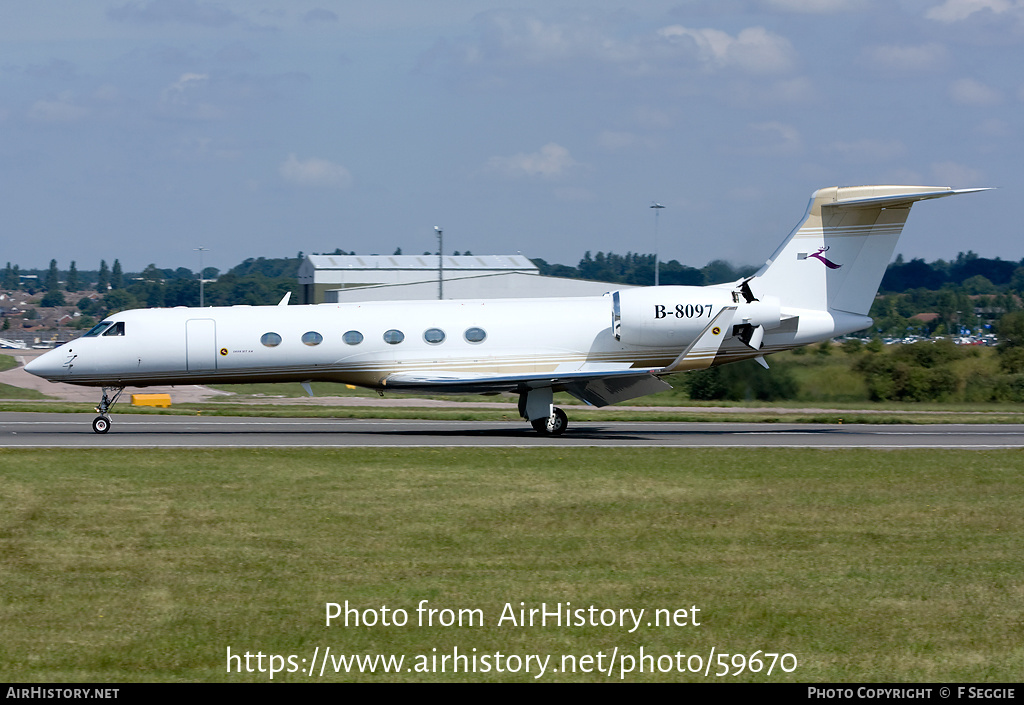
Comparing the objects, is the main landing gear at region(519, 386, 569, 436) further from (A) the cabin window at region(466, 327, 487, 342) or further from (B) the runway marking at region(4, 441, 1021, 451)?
(B) the runway marking at region(4, 441, 1021, 451)

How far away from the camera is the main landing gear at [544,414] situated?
2584 cm

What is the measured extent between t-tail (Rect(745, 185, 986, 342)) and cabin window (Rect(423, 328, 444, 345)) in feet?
25.7

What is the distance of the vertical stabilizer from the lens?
2694 cm

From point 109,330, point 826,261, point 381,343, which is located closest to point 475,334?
point 381,343

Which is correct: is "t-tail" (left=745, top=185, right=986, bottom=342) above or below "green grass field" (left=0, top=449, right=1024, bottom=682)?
above

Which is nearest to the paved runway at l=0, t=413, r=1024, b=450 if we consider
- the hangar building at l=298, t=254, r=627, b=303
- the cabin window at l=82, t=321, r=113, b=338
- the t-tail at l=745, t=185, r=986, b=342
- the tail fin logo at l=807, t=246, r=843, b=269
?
the cabin window at l=82, t=321, r=113, b=338

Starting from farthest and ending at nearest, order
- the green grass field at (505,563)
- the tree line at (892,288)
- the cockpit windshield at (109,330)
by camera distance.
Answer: the tree line at (892,288) < the cockpit windshield at (109,330) < the green grass field at (505,563)

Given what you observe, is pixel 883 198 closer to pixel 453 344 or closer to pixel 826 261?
pixel 826 261

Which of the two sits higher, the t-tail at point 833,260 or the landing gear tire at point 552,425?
the t-tail at point 833,260

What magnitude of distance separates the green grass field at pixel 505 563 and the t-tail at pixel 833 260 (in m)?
8.25

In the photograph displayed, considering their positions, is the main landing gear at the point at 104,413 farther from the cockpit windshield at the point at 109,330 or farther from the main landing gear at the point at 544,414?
the main landing gear at the point at 544,414

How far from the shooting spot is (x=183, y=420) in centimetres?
3092

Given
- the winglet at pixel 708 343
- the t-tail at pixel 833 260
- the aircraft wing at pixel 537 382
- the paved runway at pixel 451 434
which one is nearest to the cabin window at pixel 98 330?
the paved runway at pixel 451 434

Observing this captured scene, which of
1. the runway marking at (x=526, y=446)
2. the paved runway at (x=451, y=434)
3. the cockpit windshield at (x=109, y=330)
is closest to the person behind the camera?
the runway marking at (x=526, y=446)
